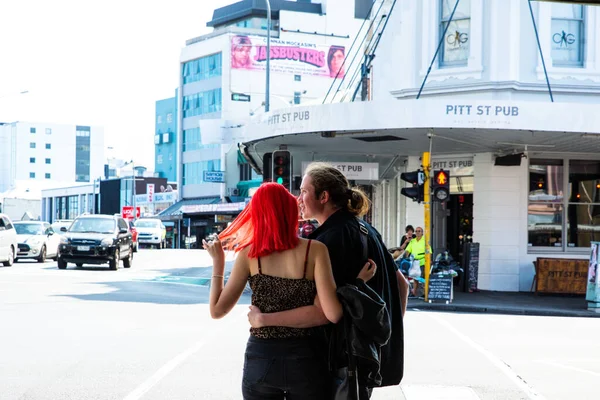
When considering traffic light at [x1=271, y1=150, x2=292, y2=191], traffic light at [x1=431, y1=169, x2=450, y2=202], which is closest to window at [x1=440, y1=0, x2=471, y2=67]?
traffic light at [x1=431, y1=169, x2=450, y2=202]

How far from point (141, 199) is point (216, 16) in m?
22.7

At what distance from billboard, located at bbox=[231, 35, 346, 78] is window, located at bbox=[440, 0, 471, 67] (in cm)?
5244

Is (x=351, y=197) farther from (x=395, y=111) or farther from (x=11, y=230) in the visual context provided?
(x=11, y=230)

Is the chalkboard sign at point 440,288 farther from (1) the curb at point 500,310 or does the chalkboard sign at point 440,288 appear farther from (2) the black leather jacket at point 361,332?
(2) the black leather jacket at point 361,332

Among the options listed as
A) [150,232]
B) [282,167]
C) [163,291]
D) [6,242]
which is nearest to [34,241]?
[6,242]

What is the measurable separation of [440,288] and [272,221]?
15112mm

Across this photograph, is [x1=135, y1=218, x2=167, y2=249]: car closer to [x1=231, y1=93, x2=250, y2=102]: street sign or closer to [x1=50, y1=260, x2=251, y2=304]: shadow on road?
[x1=231, y1=93, x2=250, y2=102]: street sign

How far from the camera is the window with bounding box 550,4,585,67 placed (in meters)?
22.5

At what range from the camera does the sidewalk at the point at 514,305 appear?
1739 centimetres

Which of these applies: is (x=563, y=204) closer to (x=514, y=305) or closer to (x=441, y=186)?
(x=441, y=186)

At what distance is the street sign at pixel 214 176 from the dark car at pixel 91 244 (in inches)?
1848

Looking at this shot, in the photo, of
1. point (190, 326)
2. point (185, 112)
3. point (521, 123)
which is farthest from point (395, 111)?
point (185, 112)

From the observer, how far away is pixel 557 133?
63.2 feet

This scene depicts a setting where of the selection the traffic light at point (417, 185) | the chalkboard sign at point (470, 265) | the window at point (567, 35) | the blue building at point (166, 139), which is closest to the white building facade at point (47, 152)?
the blue building at point (166, 139)
